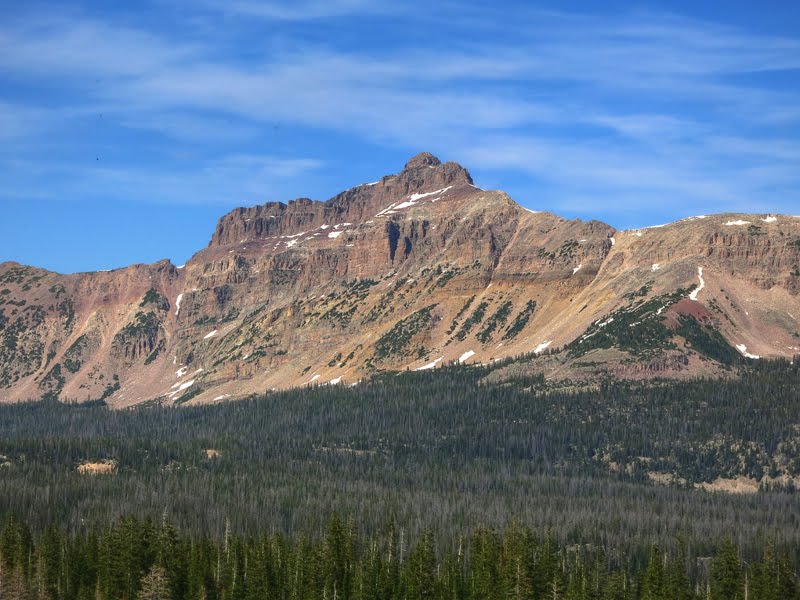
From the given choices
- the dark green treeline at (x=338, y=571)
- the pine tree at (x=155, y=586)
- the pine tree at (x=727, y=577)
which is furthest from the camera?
the pine tree at (x=727, y=577)

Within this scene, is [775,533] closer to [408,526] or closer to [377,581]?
[408,526]

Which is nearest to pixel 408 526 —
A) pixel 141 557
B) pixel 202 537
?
pixel 202 537

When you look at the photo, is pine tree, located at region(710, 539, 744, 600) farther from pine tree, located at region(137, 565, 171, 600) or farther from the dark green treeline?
pine tree, located at region(137, 565, 171, 600)

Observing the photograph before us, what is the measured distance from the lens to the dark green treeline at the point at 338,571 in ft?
485

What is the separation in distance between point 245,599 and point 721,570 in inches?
2261

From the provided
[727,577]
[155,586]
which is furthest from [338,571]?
[727,577]

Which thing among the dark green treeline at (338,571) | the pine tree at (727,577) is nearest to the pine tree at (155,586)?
the dark green treeline at (338,571)

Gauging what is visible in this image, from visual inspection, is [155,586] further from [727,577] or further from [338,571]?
[727,577]

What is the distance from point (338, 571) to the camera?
6314 inches

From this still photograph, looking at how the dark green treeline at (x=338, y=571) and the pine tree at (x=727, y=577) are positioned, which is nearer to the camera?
the dark green treeline at (x=338, y=571)

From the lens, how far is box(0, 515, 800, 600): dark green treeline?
5822 inches

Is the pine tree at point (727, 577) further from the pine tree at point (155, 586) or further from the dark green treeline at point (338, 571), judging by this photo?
the pine tree at point (155, 586)

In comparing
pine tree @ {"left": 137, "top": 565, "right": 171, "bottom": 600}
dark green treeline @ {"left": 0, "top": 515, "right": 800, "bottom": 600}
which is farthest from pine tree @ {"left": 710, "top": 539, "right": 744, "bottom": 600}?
pine tree @ {"left": 137, "top": 565, "right": 171, "bottom": 600}

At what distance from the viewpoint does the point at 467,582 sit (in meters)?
158
